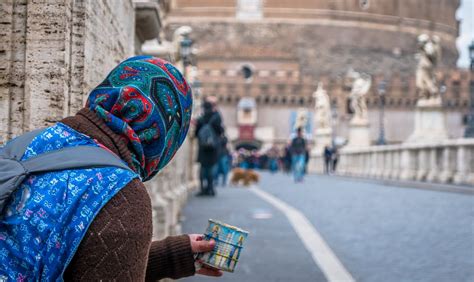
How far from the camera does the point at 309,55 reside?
180 feet

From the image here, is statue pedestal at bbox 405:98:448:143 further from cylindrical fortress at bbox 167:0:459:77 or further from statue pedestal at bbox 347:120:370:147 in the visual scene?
cylindrical fortress at bbox 167:0:459:77

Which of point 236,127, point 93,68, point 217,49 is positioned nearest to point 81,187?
point 93,68

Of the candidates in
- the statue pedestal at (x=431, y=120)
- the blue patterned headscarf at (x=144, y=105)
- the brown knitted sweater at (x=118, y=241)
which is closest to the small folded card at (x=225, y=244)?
the blue patterned headscarf at (x=144, y=105)

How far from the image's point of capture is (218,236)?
6.36 feet

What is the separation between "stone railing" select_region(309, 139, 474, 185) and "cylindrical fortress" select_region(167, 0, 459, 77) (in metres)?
32.3

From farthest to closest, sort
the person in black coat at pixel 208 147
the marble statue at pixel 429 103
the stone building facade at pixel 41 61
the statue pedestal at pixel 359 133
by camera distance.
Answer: the statue pedestal at pixel 359 133, the marble statue at pixel 429 103, the person in black coat at pixel 208 147, the stone building facade at pixel 41 61

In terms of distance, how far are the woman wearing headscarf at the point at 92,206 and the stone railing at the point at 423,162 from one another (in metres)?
10.8

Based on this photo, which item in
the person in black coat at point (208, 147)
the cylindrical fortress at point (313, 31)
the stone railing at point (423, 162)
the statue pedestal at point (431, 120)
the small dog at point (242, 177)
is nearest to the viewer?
the person in black coat at point (208, 147)

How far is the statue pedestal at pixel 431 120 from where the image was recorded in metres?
16.8

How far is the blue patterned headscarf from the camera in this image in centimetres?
156

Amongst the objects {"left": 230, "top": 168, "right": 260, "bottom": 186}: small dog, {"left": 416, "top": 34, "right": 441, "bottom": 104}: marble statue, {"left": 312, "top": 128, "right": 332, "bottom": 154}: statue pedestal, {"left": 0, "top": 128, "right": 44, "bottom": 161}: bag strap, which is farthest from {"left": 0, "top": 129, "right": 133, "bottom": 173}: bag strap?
{"left": 312, "top": 128, "right": 332, "bottom": 154}: statue pedestal

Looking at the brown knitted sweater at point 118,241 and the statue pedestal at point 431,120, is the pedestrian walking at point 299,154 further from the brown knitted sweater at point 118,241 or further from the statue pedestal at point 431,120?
the brown knitted sweater at point 118,241

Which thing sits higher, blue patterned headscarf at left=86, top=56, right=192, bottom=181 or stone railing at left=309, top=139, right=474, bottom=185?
blue patterned headscarf at left=86, top=56, right=192, bottom=181

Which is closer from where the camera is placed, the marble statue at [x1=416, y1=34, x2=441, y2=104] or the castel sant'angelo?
the marble statue at [x1=416, y1=34, x2=441, y2=104]
